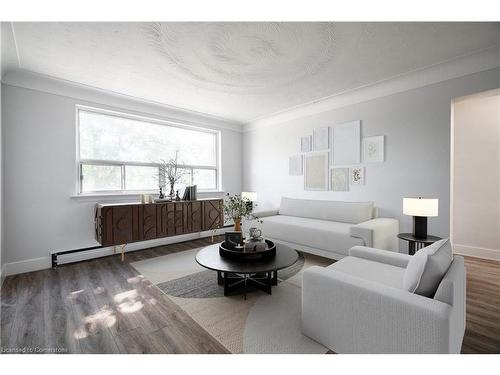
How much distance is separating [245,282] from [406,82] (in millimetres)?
3322

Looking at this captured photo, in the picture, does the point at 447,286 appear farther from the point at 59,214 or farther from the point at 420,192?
the point at 59,214

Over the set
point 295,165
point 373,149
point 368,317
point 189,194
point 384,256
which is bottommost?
point 368,317

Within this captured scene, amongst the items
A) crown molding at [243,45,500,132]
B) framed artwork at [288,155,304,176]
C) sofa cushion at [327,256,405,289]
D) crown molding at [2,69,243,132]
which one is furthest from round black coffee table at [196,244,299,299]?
crown molding at [2,69,243,132]

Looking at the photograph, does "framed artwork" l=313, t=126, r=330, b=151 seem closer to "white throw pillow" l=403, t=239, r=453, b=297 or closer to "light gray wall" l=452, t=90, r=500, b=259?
"light gray wall" l=452, t=90, r=500, b=259

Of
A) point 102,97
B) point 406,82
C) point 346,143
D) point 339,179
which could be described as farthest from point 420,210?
point 102,97

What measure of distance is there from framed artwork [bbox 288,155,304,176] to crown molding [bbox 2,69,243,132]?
1.77 metres

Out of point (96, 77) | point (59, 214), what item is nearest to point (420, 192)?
point (96, 77)

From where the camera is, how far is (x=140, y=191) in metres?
3.92

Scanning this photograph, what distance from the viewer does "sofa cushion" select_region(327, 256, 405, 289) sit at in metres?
1.61

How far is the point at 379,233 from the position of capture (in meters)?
2.72

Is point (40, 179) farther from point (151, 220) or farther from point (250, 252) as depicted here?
point (250, 252)

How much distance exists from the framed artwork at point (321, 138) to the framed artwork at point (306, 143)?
10 centimetres

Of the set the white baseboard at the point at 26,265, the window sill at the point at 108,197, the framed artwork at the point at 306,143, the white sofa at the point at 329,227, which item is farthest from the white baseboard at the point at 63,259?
the framed artwork at the point at 306,143

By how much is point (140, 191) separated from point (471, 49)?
4.77 metres
